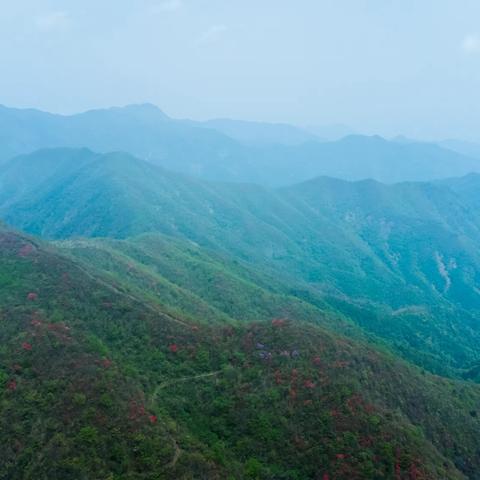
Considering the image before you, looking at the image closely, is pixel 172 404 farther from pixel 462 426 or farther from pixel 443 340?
pixel 443 340

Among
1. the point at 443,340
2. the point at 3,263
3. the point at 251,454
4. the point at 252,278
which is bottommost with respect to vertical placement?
the point at 443,340

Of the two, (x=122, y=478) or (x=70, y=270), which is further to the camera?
(x=70, y=270)

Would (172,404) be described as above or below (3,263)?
below

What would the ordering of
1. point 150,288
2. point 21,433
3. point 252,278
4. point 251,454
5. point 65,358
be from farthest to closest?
point 252,278 → point 150,288 → point 65,358 → point 251,454 → point 21,433

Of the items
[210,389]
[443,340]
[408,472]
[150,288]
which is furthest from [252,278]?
[408,472]

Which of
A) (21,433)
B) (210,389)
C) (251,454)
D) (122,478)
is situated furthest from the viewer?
(210,389)

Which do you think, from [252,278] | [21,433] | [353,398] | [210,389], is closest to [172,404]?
[210,389]

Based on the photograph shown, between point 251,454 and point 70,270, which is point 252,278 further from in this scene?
point 251,454
